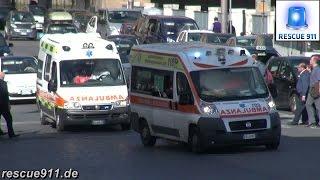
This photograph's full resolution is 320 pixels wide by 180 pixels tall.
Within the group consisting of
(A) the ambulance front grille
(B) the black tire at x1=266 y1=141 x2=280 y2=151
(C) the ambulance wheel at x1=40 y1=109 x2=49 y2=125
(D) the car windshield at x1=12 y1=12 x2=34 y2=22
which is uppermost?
(D) the car windshield at x1=12 y1=12 x2=34 y2=22

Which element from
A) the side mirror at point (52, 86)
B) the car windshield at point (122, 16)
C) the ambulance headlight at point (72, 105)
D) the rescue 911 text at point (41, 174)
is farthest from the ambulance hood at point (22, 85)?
the car windshield at point (122, 16)

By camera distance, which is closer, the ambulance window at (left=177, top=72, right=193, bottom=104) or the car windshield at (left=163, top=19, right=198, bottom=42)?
the ambulance window at (left=177, top=72, right=193, bottom=104)

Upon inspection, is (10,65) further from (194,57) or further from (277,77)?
(194,57)

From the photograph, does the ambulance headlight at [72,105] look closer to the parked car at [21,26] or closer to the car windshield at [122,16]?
the car windshield at [122,16]

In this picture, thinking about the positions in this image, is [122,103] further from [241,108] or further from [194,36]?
[194,36]

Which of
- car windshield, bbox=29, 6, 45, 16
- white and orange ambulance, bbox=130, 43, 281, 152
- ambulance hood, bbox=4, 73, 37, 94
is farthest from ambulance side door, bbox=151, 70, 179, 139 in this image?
car windshield, bbox=29, 6, 45, 16

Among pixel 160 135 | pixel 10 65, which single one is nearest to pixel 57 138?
pixel 160 135

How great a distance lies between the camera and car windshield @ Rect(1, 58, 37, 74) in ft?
117

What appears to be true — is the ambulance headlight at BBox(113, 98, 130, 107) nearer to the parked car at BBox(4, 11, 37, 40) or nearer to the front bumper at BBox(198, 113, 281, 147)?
the front bumper at BBox(198, 113, 281, 147)

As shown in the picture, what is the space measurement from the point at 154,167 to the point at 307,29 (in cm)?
2458

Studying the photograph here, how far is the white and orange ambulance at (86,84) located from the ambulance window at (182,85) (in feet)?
18.6

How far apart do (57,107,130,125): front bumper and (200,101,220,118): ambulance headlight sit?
6.52m

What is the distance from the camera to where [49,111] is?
1036 inches

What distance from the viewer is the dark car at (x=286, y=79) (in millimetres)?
27875
